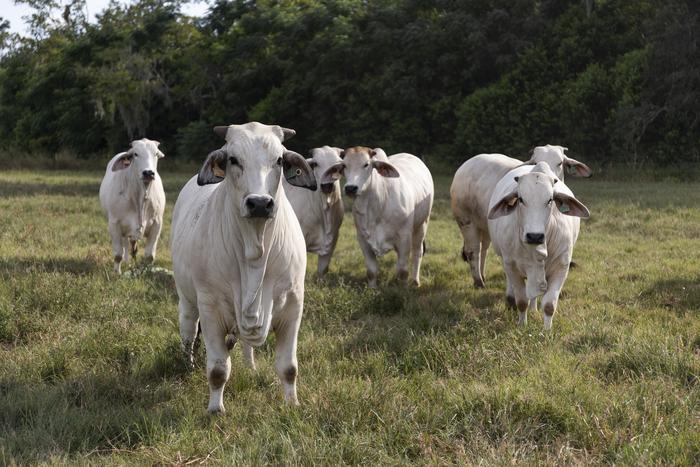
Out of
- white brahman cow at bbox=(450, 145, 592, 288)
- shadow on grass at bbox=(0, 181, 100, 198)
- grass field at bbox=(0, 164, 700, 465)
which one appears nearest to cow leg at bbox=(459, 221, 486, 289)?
white brahman cow at bbox=(450, 145, 592, 288)

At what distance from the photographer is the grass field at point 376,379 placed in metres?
3.61

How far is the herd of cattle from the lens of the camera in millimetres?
4180

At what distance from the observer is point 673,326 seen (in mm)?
5801

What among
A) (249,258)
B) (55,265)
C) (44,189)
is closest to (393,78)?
(44,189)

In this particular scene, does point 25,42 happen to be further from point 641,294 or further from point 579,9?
point 641,294

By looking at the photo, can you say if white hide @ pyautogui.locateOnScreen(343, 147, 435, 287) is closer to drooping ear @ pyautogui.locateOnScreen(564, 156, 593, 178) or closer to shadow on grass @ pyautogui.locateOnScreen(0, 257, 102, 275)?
drooping ear @ pyautogui.locateOnScreen(564, 156, 593, 178)

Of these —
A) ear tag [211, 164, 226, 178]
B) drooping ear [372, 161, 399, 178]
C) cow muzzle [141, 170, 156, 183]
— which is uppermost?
ear tag [211, 164, 226, 178]

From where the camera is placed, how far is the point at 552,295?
6176 mm

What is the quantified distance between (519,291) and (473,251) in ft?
6.92

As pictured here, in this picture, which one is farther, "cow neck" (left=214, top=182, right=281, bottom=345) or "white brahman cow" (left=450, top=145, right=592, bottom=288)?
"white brahman cow" (left=450, top=145, right=592, bottom=288)

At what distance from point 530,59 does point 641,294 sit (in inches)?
921

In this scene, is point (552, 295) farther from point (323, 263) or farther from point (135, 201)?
point (135, 201)

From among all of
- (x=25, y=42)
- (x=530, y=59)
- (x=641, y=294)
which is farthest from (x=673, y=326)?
(x=25, y=42)

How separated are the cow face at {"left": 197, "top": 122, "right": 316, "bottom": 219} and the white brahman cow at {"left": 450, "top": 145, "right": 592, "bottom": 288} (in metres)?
4.61
